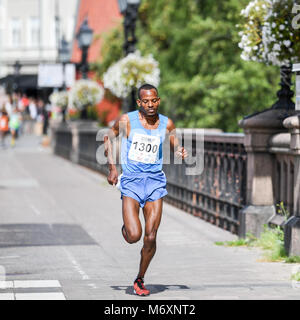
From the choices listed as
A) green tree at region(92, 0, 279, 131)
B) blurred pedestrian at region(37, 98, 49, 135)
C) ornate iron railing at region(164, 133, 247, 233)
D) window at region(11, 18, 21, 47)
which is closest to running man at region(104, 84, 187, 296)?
ornate iron railing at region(164, 133, 247, 233)

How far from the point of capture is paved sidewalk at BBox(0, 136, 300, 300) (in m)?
8.12

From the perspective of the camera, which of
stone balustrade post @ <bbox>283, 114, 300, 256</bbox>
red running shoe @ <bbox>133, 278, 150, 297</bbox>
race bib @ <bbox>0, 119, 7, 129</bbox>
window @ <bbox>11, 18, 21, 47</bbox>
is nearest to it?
red running shoe @ <bbox>133, 278, 150, 297</bbox>

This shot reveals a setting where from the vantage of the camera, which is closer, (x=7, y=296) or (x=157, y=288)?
(x=7, y=296)

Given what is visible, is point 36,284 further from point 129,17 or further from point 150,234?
point 129,17

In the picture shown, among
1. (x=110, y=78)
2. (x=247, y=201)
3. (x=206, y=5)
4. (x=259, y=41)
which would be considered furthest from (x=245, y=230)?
(x=206, y=5)

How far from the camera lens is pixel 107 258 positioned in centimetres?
1032

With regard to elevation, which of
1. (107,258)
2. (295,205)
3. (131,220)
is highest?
(131,220)

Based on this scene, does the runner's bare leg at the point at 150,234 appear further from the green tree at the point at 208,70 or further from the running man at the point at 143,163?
the green tree at the point at 208,70

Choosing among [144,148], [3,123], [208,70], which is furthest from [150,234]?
[3,123]

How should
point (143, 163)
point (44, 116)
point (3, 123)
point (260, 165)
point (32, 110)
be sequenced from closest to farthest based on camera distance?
point (143, 163) → point (260, 165) → point (3, 123) → point (44, 116) → point (32, 110)

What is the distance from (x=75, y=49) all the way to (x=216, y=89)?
1864 inches

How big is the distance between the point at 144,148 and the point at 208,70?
73.2 ft

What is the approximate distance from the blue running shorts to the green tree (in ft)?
60.5

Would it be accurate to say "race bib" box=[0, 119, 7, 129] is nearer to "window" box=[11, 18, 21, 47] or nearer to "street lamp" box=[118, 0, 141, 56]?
"street lamp" box=[118, 0, 141, 56]
